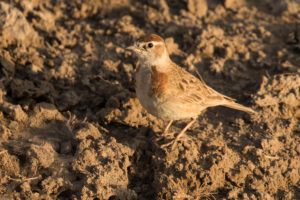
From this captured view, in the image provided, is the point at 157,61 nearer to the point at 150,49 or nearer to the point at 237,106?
the point at 150,49

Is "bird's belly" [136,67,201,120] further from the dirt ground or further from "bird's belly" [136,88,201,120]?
the dirt ground

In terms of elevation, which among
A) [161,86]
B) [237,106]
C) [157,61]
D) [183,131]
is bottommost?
[183,131]

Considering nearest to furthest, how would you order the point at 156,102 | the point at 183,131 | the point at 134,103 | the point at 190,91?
the point at 156,102, the point at 190,91, the point at 183,131, the point at 134,103

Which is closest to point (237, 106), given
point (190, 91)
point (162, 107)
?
point (190, 91)

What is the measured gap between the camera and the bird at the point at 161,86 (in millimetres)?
5816

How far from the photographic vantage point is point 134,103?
6.87 metres

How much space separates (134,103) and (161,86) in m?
1.19

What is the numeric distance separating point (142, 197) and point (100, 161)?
32.3 inches

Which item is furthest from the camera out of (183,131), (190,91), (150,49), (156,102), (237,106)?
(237,106)

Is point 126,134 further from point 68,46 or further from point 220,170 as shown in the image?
point 68,46

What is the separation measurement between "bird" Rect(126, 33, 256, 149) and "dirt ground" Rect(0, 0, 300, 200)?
545mm

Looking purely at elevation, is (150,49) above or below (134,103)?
above

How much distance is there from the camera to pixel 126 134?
650cm

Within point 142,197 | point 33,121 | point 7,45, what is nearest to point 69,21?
point 7,45
